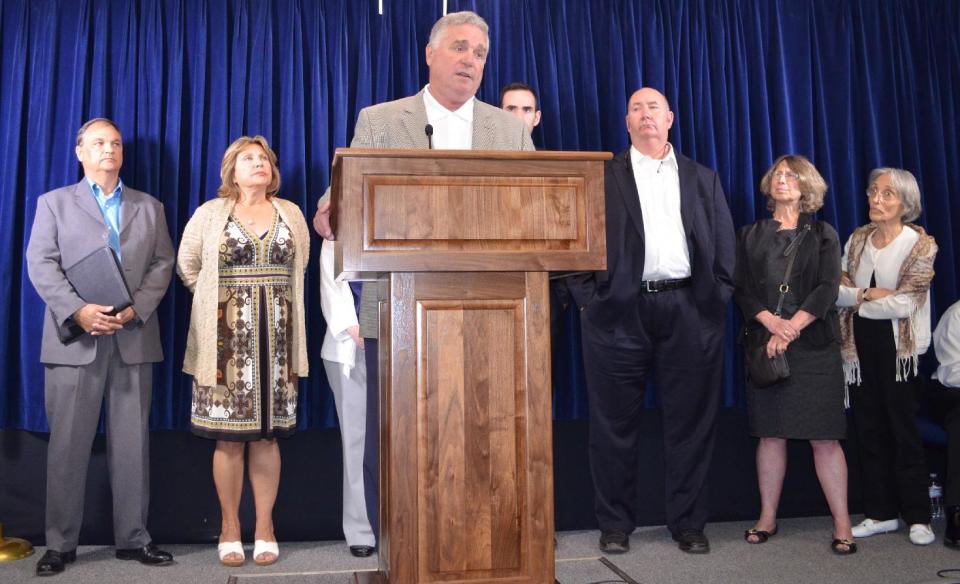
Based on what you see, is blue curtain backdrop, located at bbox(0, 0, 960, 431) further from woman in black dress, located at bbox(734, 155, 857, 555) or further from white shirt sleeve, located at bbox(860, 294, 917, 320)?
white shirt sleeve, located at bbox(860, 294, 917, 320)

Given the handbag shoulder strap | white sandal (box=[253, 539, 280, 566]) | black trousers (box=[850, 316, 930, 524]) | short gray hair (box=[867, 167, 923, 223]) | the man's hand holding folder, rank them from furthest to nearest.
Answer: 1. short gray hair (box=[867, 167, 923, 223])
2. black trousers (box=[850, 316, 930, 524])
3. the handbag shoulder strap
4. white sandal (box=[253, 539, 280, 566])
5. the man's hand holding folder

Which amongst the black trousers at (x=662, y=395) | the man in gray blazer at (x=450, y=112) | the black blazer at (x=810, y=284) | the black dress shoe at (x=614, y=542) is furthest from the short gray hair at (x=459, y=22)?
the black dress shoe at (x=614, y=542)

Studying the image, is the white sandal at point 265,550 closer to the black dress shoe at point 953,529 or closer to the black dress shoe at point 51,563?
the black dress shoe at point 51,563

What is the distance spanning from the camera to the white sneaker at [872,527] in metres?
3.86

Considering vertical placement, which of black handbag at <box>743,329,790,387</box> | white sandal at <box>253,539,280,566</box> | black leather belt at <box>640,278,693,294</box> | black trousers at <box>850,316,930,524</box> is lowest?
white sandal at <box>253,539,280,566</box>

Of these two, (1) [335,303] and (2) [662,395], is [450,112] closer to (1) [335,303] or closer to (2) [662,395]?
(1) [335,303]

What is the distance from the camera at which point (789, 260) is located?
377cm

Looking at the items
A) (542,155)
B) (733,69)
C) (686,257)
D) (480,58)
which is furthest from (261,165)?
(733,69)

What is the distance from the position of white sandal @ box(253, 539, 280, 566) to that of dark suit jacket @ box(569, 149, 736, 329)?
5.31ft

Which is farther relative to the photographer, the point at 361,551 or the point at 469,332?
the point at 361,551

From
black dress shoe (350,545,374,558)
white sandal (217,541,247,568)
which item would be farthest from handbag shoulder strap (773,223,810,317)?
white sandal (217,541,247,568)

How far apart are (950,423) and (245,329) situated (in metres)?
3.02

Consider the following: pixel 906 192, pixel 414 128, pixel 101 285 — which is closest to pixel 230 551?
pixel 101 285

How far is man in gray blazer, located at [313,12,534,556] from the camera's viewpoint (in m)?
2.49
